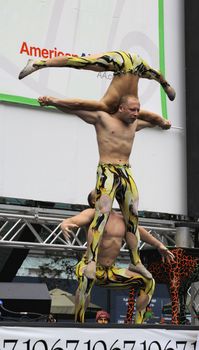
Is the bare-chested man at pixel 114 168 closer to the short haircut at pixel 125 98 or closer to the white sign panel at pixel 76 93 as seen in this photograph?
the short haircut at pixel 125 98

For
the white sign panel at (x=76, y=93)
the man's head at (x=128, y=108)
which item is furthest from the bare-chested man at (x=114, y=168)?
the white sign panel at (x=76, y=93)

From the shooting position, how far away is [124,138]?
14.3 feet

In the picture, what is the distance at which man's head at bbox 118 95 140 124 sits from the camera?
14.1 ft

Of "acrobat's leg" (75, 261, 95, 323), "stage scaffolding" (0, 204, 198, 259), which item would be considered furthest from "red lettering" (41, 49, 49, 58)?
"acrobat's leg" (75, 261, 95, 323)

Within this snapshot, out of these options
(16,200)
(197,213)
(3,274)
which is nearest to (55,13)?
(16,200)

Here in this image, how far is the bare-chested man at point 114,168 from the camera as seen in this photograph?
167 inches

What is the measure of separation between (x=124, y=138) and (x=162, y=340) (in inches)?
47.7

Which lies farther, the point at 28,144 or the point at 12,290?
the point at 28,144

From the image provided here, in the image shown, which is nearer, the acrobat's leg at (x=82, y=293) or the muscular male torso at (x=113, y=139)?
the acrobat's leg at (x=82, y=293)

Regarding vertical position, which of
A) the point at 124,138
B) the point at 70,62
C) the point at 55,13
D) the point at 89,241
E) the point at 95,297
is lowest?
the point at 95,297

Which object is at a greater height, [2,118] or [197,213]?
[2,118]

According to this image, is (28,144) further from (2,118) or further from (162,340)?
(162,340)

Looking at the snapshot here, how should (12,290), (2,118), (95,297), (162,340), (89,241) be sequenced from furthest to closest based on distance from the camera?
(95,297) < (2,118) < (12,290) < (89,241) < (162,340)

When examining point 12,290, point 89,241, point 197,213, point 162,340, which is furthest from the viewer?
point 197,213
